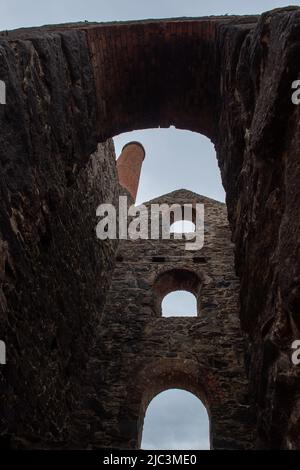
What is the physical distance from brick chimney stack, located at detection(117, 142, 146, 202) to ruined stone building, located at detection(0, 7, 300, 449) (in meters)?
7.48

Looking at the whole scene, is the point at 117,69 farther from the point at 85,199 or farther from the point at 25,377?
the point at 25,377

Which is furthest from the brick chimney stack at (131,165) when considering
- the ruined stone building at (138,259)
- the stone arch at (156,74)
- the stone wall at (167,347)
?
the stone arch at (156,74)

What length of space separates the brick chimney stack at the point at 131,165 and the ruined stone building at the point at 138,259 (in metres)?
7.48

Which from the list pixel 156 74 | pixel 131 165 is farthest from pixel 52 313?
pixel 131 165

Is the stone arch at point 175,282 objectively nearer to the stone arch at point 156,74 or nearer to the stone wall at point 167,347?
the stone wall at point 167,347

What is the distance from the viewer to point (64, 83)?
533cm

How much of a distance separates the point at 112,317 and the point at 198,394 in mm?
2094

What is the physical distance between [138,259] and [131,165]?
29.3ft

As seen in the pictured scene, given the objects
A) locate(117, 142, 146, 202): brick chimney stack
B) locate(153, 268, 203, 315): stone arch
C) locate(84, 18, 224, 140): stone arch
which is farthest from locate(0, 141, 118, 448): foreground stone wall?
locate(117, 142, 146, 202): brick chimney stack

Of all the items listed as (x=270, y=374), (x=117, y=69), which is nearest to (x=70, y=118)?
(x=117, y=69)

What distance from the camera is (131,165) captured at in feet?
60.1

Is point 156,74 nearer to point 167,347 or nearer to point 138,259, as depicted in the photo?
point 167,347

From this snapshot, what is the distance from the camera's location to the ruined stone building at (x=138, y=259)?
338 centimetres

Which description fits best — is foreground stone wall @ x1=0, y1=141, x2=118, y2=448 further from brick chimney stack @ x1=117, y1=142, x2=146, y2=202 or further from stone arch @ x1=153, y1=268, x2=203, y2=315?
brick chimney stack @ x1=117, y1=142, x2=146, y2=202
